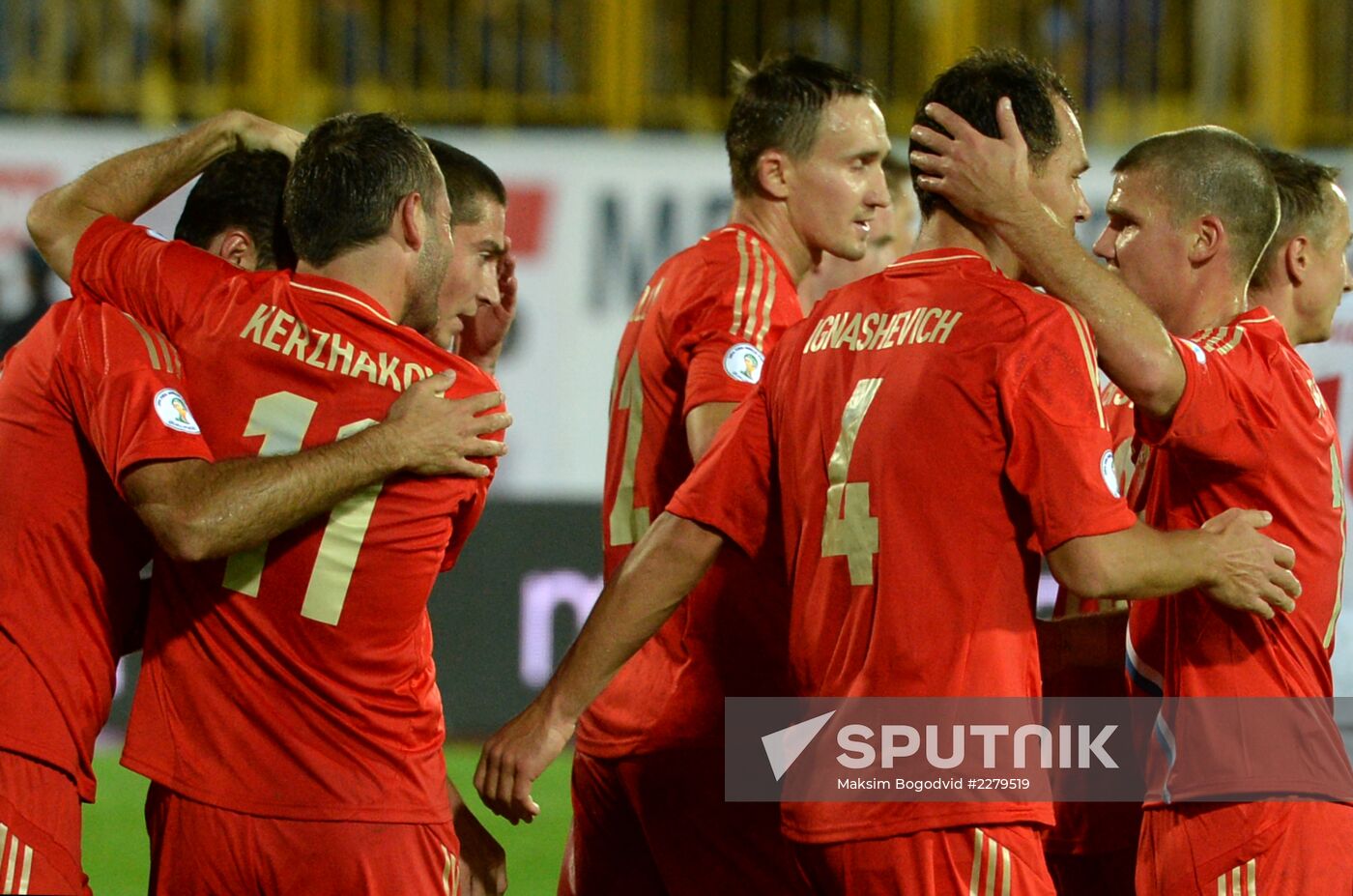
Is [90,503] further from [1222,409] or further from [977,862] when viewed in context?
[1222,409]

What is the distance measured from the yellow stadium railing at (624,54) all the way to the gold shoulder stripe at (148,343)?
7.54 meters

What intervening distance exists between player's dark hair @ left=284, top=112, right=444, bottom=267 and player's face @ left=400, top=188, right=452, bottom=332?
29 mm

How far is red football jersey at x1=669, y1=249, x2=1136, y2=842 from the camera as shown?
340 cm

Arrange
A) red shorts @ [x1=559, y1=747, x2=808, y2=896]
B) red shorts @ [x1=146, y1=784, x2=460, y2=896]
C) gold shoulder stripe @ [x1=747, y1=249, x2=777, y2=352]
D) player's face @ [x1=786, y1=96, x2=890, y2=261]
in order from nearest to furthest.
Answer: red shorts @ [x1=146, y1=784, x2=460, y2=896], red shorts @ [x1=559, y1=747, x2=808, y2=896], gold shoulder stripe @ [x1=747, y1=249, x2=777, y2=352], player's face @ [x1=786, y1=96, x2=890, y2=261]

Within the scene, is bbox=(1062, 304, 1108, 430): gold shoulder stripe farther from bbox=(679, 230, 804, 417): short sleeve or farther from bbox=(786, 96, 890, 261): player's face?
bbox=(786, 96, 890, 261): player's face

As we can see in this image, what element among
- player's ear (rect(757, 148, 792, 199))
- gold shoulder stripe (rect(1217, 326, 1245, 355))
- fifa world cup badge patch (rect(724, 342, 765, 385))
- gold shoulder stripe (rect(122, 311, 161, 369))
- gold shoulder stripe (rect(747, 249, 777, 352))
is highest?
player's ear (rect(757, 148, 792, 199))

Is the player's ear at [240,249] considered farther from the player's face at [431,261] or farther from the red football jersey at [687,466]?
the red football jersey at [687,466]

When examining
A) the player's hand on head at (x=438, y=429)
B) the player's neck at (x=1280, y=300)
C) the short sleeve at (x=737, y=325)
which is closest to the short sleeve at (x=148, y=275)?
the player's hand on head at (x=438, y=429)

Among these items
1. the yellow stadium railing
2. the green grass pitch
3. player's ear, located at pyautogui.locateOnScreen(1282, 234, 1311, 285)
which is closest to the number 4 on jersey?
player's ear, located at pyautogui.locateOnScreen(1282, 234, 1311, 285)

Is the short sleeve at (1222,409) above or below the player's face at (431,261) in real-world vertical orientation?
below

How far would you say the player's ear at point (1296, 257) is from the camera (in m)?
4.54

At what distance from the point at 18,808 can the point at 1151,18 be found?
9924mm

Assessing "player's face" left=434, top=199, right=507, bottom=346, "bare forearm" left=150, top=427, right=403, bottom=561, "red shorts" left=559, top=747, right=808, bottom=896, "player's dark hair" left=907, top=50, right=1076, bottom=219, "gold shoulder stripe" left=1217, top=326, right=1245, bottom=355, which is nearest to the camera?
"bare forearm" left=150, top=427, right=403, bottom=561

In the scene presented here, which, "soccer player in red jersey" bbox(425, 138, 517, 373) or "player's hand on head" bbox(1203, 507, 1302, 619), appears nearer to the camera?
"player's hand on head" bbox(1203, 507, 1302, 619)
